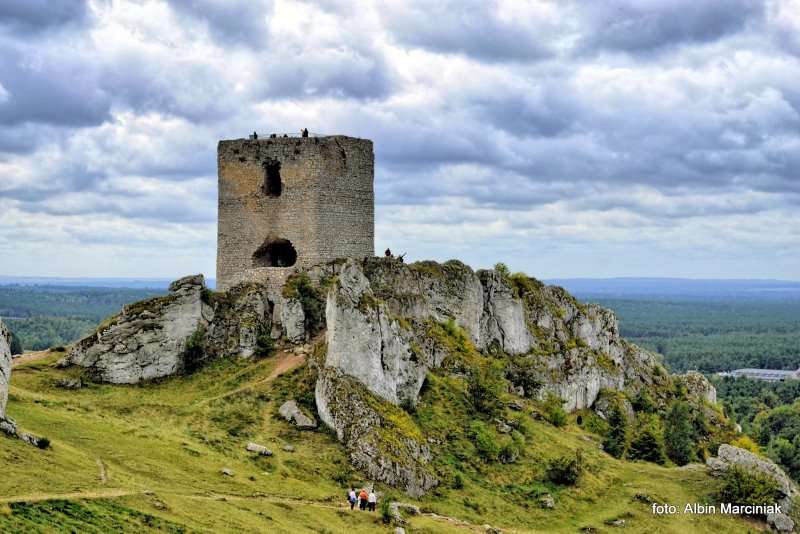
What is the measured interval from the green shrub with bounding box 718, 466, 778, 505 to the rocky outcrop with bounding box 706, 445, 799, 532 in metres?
0.64

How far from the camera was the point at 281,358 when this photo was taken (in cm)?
4681

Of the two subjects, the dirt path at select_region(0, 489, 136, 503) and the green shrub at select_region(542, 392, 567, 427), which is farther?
the green shrub at select_region(542, 392, 567, 427)

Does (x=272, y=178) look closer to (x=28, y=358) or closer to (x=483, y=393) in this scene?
(x=28, y=358)

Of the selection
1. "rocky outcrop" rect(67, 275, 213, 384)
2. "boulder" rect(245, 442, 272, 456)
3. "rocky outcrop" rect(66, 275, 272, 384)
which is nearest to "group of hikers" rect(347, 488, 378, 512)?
"boulder" rect(245, 442, 272, 456)

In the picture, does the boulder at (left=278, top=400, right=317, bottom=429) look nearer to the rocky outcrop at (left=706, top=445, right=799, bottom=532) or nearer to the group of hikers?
the group of hikers

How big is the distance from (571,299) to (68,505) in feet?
132

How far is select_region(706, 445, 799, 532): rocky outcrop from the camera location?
44.9 meters

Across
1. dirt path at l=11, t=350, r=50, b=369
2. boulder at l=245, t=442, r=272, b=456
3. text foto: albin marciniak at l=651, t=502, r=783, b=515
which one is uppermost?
dirt path at l=11, t=350, r=50, b=369

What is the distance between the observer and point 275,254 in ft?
172

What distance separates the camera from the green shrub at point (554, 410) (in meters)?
52.2

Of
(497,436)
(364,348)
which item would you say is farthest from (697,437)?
(364,348)

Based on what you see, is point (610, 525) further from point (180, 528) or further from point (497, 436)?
point (180, 528)

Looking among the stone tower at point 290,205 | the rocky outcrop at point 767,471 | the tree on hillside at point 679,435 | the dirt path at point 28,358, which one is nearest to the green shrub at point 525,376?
the tree on hillside at point 679,435

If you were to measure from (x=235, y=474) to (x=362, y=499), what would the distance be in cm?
447
